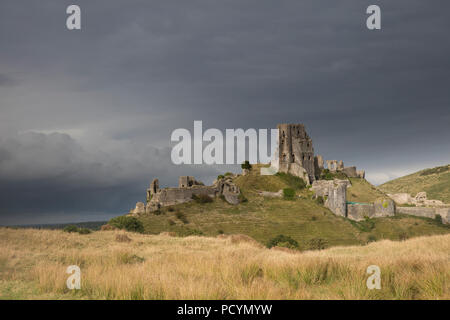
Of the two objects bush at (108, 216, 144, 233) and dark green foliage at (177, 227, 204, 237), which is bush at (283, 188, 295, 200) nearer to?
dark green foliage at (177, 227, 204, 237)

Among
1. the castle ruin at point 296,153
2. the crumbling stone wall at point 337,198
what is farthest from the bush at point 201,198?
the castle ruin at point 296,153

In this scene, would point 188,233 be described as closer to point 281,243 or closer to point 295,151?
point 281,243

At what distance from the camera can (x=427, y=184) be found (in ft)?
438

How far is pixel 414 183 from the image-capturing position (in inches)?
5600

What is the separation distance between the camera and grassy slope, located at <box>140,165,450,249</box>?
49781mm

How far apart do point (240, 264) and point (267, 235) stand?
4138 centimetres

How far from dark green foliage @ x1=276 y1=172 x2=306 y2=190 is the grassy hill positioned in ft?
181

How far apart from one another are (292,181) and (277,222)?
97.8ft

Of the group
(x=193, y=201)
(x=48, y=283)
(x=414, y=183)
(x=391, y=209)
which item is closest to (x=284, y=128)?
(x=391, y=209)

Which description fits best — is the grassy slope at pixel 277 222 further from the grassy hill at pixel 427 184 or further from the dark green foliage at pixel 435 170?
the dark green foliage at pixel 435 170

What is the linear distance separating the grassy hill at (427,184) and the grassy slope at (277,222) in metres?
54.1

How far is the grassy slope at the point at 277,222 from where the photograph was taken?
49.8m

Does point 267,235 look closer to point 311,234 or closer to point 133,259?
point 311,234


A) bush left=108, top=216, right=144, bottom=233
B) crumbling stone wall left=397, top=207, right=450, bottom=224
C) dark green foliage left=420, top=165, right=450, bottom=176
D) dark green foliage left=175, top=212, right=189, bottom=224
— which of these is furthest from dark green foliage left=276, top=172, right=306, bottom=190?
dark green foliage left=420, top=165, right=450, bottom=176
